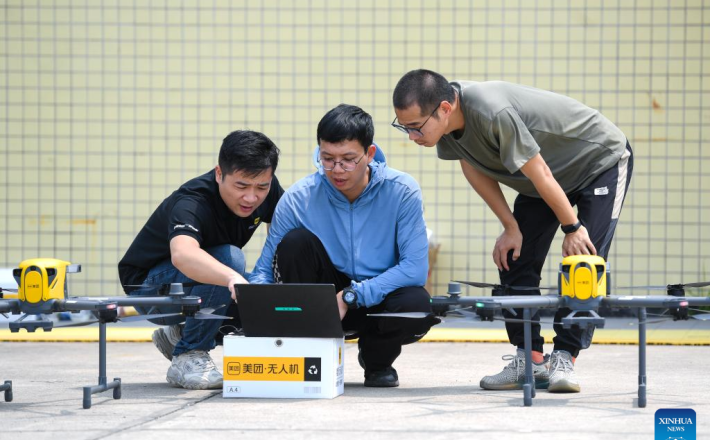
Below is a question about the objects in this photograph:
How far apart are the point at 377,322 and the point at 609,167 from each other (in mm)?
1125

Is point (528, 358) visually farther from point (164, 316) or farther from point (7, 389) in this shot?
point (7, 389)

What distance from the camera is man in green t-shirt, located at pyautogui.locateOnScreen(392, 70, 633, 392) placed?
4.07 metres

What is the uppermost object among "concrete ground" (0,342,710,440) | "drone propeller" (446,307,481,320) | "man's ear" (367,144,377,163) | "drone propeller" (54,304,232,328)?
"man's ear" (367,144,377,163)


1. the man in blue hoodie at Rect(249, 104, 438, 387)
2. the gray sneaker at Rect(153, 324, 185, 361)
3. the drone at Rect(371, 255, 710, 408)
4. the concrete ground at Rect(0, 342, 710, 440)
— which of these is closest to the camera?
the concrete ground at Rect(0, 342, 710, 440)

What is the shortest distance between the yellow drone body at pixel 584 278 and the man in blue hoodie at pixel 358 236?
2.15 feet

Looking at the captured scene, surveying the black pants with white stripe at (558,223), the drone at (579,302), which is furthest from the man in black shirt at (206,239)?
the black pants with white stripe at (558,223)

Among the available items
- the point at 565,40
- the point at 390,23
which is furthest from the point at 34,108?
the point at 565,40

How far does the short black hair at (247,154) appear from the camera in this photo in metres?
4.21

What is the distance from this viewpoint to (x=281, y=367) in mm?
4070

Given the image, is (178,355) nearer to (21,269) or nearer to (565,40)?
(21,269)

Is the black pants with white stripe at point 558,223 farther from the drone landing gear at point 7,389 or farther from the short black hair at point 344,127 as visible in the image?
the drone landing gear at point 7,389

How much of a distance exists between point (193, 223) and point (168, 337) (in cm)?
69

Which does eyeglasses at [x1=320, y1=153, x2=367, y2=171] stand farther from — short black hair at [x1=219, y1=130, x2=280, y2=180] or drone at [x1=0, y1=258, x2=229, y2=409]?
drone at [x1=0, y1=258, x2=229, y2=409]

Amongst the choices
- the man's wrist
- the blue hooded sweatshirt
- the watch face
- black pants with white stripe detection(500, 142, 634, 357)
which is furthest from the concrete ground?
the man's wrist
